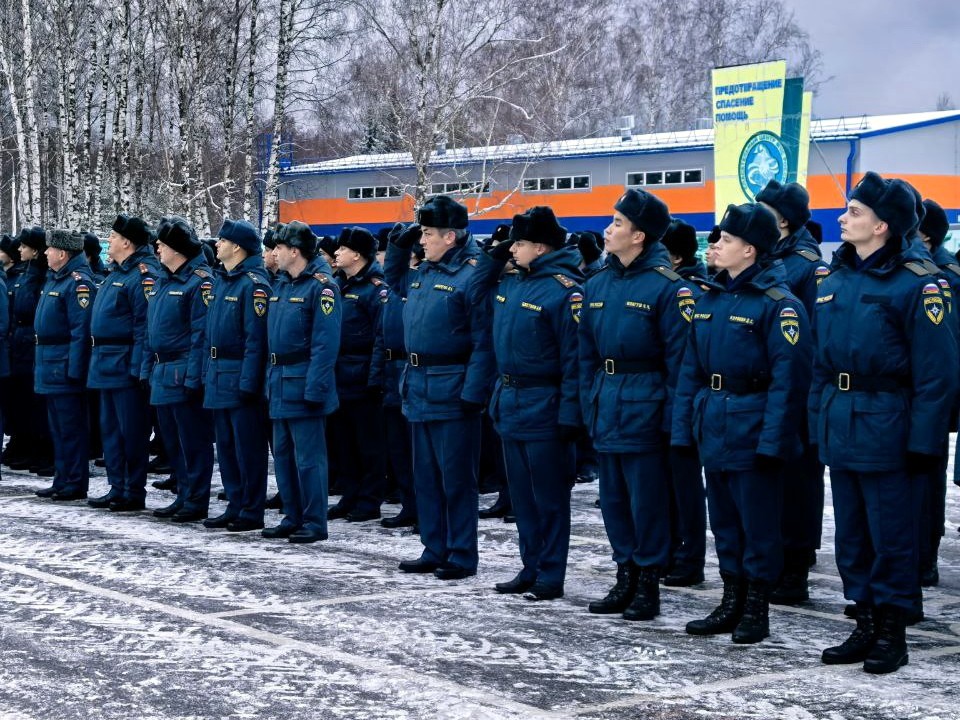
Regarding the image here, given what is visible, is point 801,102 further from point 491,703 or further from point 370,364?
point 491,703

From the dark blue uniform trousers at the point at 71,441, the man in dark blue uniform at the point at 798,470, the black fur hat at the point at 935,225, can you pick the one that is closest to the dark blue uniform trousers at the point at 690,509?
the man in dark blue uniform at the point at 798,470

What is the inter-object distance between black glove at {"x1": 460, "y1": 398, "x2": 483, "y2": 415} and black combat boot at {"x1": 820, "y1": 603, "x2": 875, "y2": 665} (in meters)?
2.61

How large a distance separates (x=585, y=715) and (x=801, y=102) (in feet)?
62.1

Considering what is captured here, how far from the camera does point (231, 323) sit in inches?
404

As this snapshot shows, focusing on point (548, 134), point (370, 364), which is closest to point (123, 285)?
point (370, 364)

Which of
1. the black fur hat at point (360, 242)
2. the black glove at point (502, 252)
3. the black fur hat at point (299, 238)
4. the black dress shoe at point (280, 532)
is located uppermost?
the black fur hat at point (360, 242)

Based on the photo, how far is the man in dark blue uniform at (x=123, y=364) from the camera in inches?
444

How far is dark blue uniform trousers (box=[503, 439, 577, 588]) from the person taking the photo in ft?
26.2

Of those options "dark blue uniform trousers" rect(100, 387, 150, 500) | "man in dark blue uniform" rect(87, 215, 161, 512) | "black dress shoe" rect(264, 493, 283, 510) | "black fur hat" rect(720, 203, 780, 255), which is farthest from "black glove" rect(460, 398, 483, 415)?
"dark blue uniform trousers" rect(100, 387, 150, 500)

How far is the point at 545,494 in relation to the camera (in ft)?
26.2

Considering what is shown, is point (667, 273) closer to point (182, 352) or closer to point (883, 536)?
point (883, 536)

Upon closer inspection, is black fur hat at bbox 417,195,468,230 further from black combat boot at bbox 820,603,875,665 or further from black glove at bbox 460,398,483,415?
black combat boot at bbox 820,603,875,665

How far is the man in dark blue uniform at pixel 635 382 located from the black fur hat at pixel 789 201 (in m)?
1.11

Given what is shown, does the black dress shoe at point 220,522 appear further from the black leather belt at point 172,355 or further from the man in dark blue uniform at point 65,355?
the man in dark blue uniform at point 65,355
